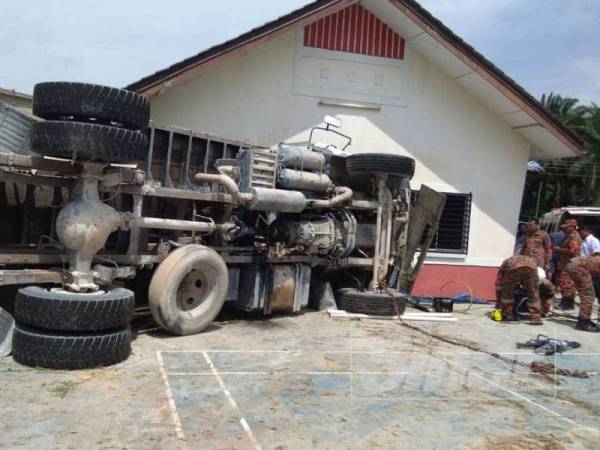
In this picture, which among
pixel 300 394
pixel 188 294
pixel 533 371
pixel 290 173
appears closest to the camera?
pixel 300 394

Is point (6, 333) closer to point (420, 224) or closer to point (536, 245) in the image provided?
point (420, 224)

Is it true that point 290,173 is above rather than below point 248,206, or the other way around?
above

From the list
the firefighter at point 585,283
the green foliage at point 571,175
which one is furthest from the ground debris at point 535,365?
the green foliage at point 571,175

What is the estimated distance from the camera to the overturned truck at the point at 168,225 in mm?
5988

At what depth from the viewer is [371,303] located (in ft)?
32.3

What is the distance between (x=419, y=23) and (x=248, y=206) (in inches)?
244

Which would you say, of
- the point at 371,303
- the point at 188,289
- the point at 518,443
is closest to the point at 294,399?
the point at 518,443

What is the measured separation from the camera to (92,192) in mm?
6609

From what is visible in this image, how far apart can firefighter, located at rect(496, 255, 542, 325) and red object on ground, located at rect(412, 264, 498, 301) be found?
8.44 feet

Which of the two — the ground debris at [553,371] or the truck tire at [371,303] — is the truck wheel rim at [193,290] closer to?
the truck tire at [371,303]

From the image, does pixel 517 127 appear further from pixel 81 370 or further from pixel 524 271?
pixel 81 370

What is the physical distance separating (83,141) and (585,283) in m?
8.42

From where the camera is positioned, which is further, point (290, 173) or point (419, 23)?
point (419, 23)

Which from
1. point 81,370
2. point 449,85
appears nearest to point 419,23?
point 449,85
